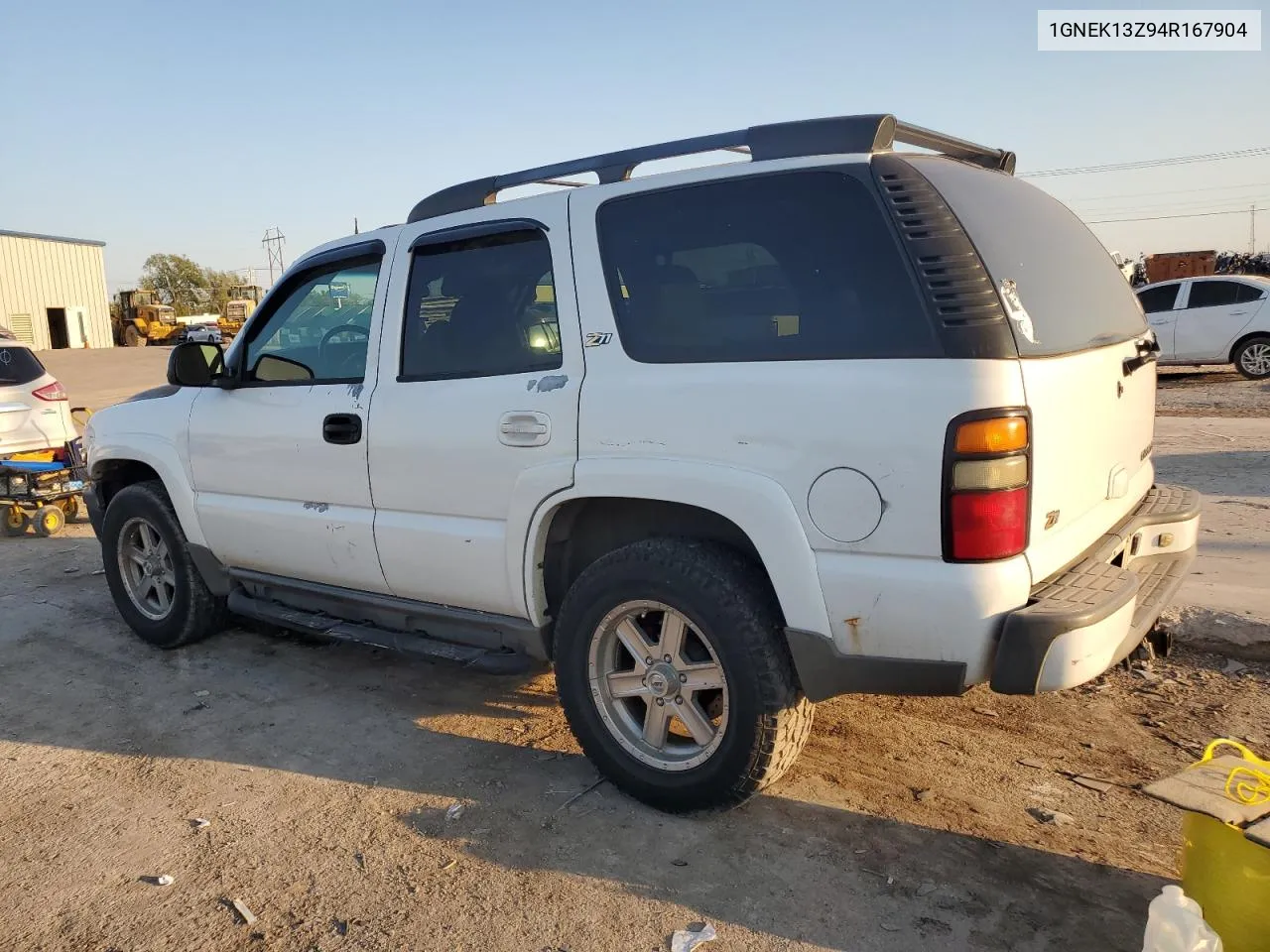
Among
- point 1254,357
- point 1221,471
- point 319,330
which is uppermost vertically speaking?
point 319,330

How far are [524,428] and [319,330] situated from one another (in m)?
1.45

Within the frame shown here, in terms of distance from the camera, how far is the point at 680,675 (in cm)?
310

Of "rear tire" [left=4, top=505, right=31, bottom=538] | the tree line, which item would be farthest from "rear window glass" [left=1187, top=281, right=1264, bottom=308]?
the tree line

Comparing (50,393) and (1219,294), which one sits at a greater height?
(1219,294)

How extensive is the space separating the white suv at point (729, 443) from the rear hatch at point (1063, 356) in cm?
2

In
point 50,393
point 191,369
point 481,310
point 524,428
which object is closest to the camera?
point 524,428

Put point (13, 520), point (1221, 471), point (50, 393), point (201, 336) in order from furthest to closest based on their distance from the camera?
point (201, 336) < point (50, 393) < point (13, 520) < point (1221, 471)

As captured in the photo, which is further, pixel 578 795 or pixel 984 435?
pixel 578 795

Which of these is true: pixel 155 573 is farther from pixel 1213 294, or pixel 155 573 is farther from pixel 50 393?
pixel 1213 294

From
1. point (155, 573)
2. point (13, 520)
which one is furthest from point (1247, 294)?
point (13, 520)

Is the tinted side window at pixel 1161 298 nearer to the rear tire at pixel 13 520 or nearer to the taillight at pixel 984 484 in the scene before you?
the taillight at pixel 984 484

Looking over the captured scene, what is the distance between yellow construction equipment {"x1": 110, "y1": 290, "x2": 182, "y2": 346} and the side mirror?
162 feet

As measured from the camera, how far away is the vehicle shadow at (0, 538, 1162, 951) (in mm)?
2615

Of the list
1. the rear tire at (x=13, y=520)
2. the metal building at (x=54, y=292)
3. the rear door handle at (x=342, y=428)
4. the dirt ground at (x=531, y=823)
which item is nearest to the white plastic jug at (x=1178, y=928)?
the dirt ground at (x=531, y=823)
